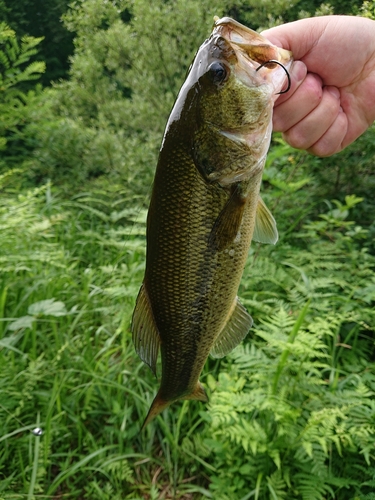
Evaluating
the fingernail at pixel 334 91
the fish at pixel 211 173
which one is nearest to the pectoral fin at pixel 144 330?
the fish at pixel 211 173

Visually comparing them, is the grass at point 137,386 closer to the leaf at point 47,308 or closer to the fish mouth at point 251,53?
the leaf at point 47,308

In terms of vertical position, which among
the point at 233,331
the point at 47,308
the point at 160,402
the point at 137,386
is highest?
the point at 233,331

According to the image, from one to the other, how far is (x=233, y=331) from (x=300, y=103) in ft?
2.98

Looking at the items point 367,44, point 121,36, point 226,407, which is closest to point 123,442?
point 226,407

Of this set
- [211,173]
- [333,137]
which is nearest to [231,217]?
[211,173]

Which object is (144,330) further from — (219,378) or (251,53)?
→ (219,378)

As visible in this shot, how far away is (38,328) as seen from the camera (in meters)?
3.00

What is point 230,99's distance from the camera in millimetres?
1148

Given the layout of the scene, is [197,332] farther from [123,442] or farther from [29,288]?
[29,288]

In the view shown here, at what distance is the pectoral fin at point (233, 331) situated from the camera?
1.47m

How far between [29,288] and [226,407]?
1.79 m

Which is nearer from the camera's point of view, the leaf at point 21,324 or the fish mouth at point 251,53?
the fish mouth at point 251,53

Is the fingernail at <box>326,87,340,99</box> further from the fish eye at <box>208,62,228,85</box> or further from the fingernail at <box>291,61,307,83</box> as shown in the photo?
the fish eye at <box>208,62,228,85</box>

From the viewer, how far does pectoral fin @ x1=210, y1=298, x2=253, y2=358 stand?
1.47 meters
